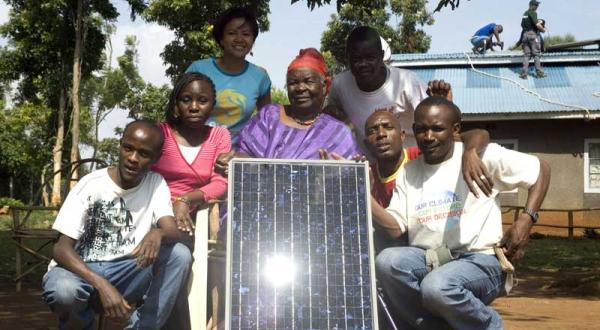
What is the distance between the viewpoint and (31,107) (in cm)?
3588

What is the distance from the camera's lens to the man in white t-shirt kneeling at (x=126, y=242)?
356cm

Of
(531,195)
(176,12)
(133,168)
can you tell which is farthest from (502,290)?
(176,12)

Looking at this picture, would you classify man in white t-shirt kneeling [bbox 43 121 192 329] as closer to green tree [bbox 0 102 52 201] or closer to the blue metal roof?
the blue metal roof

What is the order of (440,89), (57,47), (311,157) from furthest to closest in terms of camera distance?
(57,47)
(440,89)
(311,157)

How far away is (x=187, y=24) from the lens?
20125mm

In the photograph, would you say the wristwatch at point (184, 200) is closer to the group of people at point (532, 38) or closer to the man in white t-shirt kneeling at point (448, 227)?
the man in white t-shirt kneeling at point (448, 227)

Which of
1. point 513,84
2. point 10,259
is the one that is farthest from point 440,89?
point 513,84

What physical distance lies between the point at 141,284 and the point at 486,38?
19465 millimetres

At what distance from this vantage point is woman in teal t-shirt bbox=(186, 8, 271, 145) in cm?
499

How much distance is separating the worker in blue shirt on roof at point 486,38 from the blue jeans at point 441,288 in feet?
61.0

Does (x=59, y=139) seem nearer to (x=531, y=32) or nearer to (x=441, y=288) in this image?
(x=531, y=32)

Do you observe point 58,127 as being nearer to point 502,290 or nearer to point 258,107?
point 258,107

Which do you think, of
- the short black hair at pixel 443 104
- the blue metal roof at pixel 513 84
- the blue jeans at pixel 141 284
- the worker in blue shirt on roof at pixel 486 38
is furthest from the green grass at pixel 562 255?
the blue jeans at pixel 141 284

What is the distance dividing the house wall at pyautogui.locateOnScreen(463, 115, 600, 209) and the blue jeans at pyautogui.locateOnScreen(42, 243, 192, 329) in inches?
643
